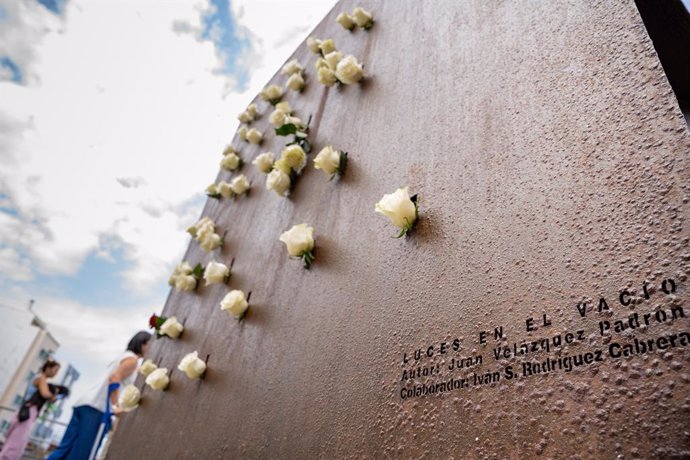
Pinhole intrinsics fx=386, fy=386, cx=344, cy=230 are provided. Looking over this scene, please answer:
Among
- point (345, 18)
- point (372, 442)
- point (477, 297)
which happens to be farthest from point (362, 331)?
point (345, 18)

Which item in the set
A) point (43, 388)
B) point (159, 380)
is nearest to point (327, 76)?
point (159, 380)

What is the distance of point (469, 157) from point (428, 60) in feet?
2.24

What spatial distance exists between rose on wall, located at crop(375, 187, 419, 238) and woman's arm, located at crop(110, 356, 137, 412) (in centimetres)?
343

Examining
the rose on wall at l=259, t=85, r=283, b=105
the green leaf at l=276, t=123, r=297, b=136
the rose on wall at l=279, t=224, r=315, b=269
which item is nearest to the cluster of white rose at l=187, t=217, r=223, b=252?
the green leaf at l=276, t=123, r=297, b=136

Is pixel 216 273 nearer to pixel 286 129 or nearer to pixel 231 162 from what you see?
pixel 286 129

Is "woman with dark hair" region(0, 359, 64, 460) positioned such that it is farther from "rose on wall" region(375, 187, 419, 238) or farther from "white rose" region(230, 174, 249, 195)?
"rose on wall" region(375, 187, 419, 238)

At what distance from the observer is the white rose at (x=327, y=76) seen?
2.28 meters

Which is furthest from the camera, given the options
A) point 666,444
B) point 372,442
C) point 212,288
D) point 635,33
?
point 212,288

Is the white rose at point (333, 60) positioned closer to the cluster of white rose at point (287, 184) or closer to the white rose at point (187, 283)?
the cluster of white rose at point (287, 184)

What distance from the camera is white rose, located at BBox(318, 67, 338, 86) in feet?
7.47

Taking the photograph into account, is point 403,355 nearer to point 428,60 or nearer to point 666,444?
point 666,444

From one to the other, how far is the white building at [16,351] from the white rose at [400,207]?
23.4 metres

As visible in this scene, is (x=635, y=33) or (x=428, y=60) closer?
(x=635, y=33)

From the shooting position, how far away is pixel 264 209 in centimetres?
263
